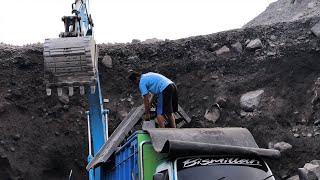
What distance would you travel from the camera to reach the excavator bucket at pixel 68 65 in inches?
299

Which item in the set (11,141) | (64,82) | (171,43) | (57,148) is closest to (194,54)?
(171,43)

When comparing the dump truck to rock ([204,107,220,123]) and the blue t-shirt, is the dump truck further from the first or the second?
rock ([204,107,220,123])

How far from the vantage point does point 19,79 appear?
13500 mm

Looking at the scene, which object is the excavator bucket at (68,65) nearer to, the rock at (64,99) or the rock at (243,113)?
the rock at (243,113)

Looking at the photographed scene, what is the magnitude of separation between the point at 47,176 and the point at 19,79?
280 cm

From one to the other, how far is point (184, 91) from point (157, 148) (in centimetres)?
774

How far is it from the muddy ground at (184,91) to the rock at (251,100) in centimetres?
13

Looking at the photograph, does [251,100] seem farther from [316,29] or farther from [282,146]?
[316,29]

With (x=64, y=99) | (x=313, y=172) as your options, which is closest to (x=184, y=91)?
(x=64, y=99)

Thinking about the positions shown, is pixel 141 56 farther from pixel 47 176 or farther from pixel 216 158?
pixel 216 158

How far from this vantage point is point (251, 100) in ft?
40.8

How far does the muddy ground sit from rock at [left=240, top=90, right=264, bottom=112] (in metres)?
0.13

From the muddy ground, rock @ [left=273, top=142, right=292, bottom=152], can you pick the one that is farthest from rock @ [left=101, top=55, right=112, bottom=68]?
rock @ [left=273, top=142, right=292, bottom=152]

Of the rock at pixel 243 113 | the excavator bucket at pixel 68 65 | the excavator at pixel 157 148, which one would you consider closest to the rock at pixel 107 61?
the rock at pixel 243 113
